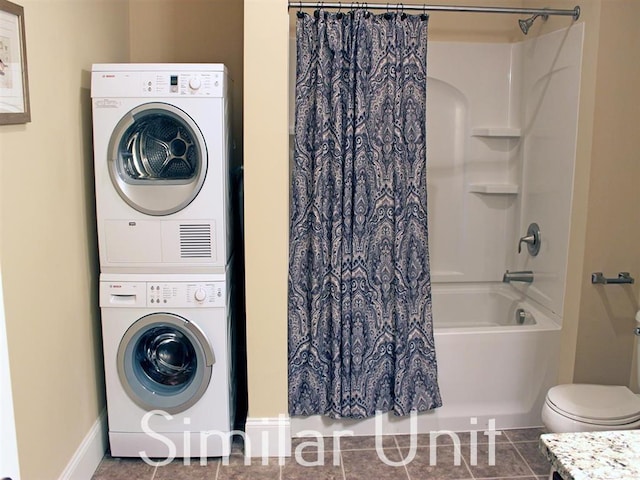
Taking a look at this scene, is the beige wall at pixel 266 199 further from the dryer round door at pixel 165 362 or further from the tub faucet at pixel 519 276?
the tub faucet at pixel 519 276

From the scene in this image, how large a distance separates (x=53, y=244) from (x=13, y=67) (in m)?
0.69

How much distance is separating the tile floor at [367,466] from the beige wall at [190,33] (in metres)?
1.65

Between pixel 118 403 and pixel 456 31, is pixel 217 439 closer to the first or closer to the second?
pixel 118 403

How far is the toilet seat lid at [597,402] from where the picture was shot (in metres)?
2.53

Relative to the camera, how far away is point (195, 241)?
280 cm

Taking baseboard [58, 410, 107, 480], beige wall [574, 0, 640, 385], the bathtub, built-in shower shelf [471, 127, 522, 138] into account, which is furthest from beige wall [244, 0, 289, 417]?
built-in shower shelf [471, 127, 522, 138]

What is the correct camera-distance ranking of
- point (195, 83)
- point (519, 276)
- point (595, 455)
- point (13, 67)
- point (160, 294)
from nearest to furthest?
point (595, 455) → point (13, 67) → point (195, 83) → point (160, 294) → point (519, 276)

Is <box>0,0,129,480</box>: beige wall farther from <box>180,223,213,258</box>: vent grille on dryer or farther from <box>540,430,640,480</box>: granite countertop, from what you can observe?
<box>540,430,640,480</box>: granite countertop

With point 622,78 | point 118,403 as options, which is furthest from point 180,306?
point 622,78

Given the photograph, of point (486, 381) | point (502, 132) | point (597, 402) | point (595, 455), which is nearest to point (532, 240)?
point (502, 132)

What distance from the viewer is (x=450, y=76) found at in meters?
3.79

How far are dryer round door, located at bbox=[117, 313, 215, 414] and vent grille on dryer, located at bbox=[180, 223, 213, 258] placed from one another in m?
0.29

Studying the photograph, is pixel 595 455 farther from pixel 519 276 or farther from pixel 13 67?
pixel 519 276

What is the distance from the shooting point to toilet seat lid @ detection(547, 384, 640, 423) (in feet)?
8.29
